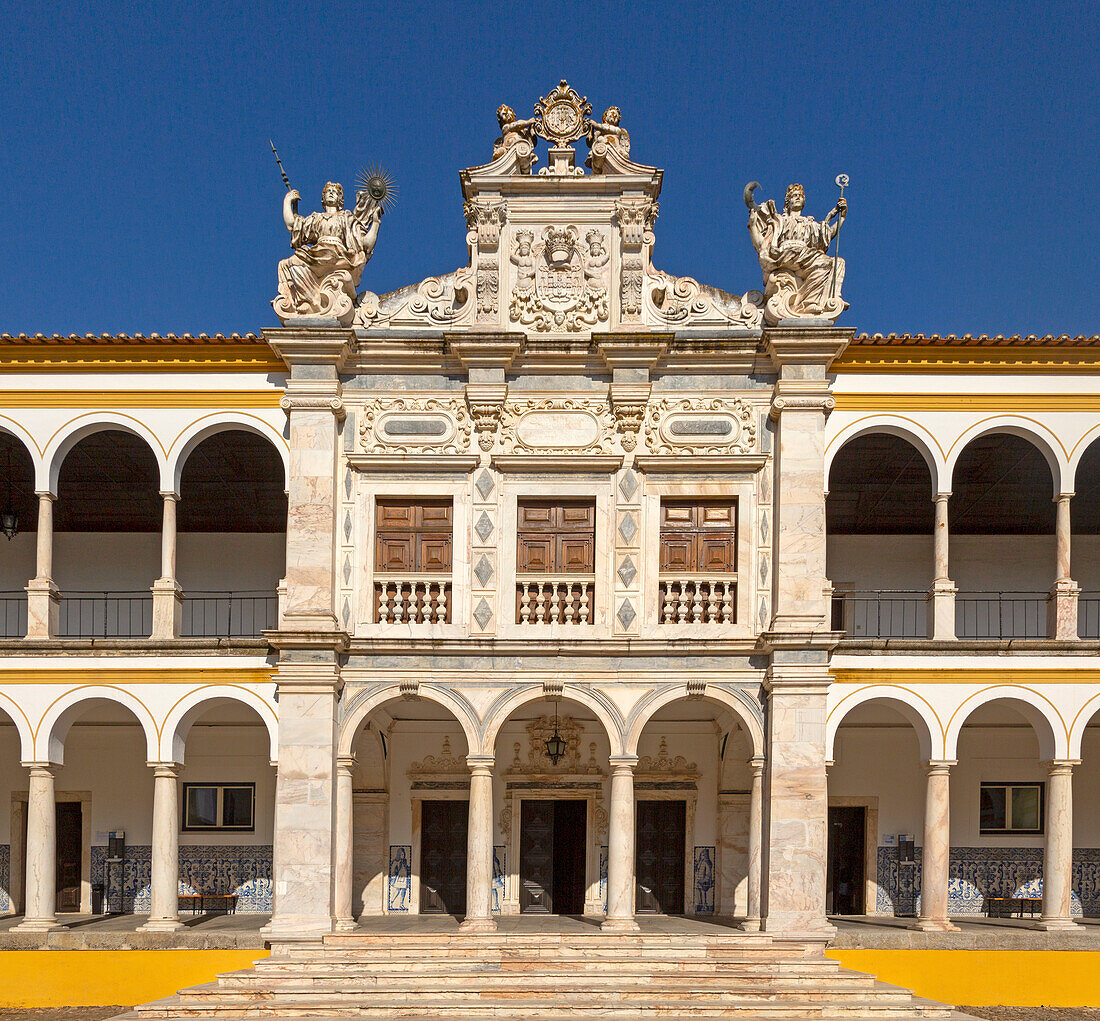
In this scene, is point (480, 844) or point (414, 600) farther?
point (414, 600)

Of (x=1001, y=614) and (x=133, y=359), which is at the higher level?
(x=133, y=359)

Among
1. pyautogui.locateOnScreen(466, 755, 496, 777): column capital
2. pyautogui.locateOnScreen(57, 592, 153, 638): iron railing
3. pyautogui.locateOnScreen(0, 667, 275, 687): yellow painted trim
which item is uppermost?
pyautogui.locateOnScreen(57, 592, 153, 638): iron railing

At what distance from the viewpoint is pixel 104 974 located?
1795 centimetres

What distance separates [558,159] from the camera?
19.0m

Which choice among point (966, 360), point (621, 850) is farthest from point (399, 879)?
point (966, 360)

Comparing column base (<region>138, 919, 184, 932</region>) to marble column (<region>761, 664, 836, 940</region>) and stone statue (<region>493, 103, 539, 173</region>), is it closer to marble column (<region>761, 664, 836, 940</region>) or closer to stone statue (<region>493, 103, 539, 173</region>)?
marble column (<region>761, 664, 836, 940</region>)

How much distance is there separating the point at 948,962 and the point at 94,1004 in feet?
37.3

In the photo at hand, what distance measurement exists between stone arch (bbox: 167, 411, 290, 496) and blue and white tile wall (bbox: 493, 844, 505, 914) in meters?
6.65

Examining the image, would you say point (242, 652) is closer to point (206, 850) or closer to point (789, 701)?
point (206, 850)

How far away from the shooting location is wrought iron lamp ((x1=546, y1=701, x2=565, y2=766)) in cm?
2008

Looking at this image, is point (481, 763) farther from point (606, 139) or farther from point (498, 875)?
point (606, 139)

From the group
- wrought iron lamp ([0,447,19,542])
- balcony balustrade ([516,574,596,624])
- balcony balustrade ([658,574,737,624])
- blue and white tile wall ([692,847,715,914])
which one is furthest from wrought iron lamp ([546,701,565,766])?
wrought iron lamp ([0,447,19,542])

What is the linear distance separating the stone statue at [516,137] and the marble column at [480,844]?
834 centimetres

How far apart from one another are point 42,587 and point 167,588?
1.72 meters
